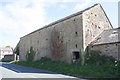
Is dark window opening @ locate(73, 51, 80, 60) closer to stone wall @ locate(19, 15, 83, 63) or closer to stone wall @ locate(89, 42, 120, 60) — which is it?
stone wall @ locate(19, 15, 83, 63)

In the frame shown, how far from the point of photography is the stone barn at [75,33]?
20375 mm

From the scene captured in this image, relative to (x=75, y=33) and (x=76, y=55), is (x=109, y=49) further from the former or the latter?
(x=75, y=33)

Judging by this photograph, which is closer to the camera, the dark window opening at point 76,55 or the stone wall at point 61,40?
the stone wall at point 61,40

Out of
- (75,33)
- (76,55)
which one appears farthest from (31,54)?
(75,33)

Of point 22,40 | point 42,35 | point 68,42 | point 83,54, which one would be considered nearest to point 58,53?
point 68,42

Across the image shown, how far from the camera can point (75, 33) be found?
21.4m

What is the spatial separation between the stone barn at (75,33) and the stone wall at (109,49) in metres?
2.00

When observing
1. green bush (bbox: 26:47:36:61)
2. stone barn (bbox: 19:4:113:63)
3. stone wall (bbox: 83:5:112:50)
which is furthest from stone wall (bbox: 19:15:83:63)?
green bush (bbox: 26:47:36:61)

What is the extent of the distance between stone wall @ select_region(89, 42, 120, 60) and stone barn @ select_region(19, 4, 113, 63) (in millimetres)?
2000

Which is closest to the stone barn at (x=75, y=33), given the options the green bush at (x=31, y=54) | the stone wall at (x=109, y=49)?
the stone wall at (x=109, y=49)

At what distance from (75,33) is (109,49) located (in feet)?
19.3

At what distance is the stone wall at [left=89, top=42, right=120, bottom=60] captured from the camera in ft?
53.5

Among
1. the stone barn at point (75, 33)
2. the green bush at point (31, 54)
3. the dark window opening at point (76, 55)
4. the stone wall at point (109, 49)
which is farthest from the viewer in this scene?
the green bush at point (31, 54)

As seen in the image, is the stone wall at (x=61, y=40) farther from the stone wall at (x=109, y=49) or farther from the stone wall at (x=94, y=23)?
the stone wall at (x=109, y=49)
